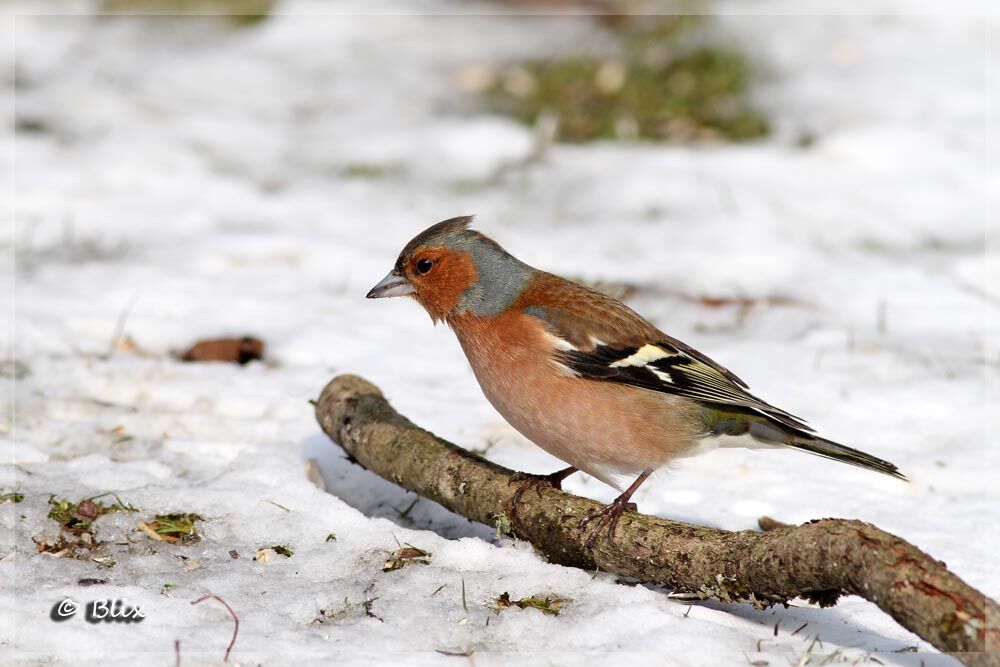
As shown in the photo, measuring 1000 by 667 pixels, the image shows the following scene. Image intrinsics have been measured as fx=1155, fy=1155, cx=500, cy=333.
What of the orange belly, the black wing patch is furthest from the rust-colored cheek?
the black wing patch

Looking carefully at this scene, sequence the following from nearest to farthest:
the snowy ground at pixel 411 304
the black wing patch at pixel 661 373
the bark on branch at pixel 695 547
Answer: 1. the bark on branch at pixel 695 547
2. the snowy ground at pixel 411 304
3. the black wing patch at pixel 661 373

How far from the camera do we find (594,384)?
4.24 metres

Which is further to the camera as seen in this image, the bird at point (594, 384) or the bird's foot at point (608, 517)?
the bird at point (594, 384)

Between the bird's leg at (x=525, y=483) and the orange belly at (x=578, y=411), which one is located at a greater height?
the orange belly at (x=578, y=411)

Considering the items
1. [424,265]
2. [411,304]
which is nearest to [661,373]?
[424,265]

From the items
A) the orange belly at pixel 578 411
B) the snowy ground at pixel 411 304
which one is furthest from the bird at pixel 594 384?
the snowy ground at pixel 411 304

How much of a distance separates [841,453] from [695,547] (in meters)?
0.80

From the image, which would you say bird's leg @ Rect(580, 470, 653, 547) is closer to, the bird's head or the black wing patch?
the black wing patch

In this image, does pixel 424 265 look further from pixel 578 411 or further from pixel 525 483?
pixel 525 483

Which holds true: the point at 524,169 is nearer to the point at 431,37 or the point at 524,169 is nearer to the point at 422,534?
the point at 431,37

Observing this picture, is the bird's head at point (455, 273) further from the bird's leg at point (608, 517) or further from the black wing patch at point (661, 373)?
the bird's leg at point (608, 517)

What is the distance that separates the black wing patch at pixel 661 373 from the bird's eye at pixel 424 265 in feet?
2.61

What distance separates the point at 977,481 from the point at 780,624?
1.61 m

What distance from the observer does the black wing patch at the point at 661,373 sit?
4258 millimetres
